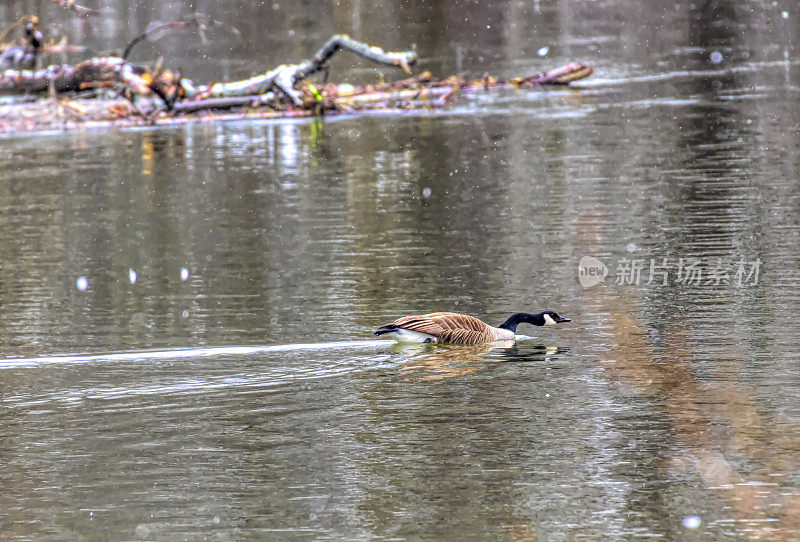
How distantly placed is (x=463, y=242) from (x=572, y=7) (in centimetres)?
4111

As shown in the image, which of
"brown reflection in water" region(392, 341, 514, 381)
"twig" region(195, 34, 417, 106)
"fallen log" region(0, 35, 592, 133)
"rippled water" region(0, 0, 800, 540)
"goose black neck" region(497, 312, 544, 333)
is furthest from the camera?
"fallen log" region(0, 35, 592, 133)

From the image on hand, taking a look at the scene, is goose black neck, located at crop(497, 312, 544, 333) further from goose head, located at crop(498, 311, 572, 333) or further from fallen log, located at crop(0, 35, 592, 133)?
fallen log, located at crop(0, 35, 592, 133)

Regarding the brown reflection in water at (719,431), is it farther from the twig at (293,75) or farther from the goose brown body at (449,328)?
the twig at (293,75)

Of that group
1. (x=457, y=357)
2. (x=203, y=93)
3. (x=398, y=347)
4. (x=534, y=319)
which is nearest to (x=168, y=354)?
(x=398, y=347)

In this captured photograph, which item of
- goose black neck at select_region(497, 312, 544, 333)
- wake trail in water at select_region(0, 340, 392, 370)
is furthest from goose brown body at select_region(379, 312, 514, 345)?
wake trail in water at select_region(0, 340, 392, 370)

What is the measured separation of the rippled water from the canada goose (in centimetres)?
16

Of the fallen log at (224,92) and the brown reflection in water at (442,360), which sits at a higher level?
the fallen log at (224,92)

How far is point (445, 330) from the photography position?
1173 centimetres

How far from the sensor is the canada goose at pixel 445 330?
38.3 feet

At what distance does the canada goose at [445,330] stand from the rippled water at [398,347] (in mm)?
155

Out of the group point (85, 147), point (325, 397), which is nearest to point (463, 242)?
point (325, 397)

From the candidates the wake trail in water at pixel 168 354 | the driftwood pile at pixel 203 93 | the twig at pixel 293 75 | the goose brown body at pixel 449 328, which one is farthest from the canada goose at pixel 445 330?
the driftwood pile at pixel 203 93

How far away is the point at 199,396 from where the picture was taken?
10453 mm

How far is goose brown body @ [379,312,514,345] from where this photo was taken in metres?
11.7
